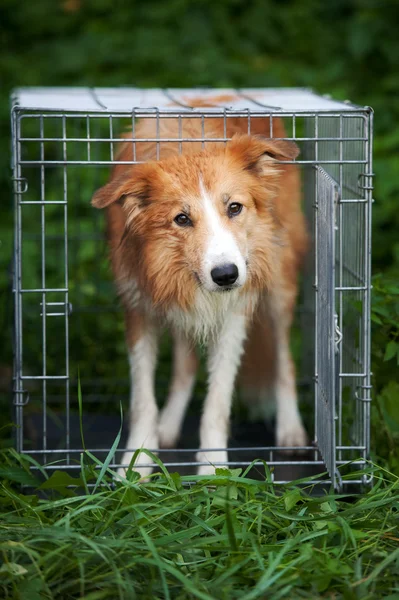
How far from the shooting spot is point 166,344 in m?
4.80

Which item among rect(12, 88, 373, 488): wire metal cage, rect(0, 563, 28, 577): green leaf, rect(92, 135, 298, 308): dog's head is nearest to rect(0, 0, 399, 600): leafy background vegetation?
rect(0, 563, 28, 577): green leaf

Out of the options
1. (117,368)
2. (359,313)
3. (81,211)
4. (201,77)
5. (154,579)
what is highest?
(201,77)

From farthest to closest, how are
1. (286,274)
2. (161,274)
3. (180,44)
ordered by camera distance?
(180,44)
(286,274)
(161,274)

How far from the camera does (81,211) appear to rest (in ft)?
20.1

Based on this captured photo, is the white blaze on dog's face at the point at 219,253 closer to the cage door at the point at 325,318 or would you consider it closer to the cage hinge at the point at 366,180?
the cage door at the point at 325,318

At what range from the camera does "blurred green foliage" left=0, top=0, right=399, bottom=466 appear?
6.14m

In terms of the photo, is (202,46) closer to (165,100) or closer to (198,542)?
(165,100)

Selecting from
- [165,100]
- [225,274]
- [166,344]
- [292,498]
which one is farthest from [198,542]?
[166,344]

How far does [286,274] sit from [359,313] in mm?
592

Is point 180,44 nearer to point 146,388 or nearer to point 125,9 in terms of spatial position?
point 125,9

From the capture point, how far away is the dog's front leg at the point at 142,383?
341 cm

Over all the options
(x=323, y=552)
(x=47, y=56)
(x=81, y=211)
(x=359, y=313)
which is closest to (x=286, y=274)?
(x=359, y=313)

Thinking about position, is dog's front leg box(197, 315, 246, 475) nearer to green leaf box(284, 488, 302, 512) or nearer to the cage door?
the cage door

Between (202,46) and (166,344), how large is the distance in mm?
2820
